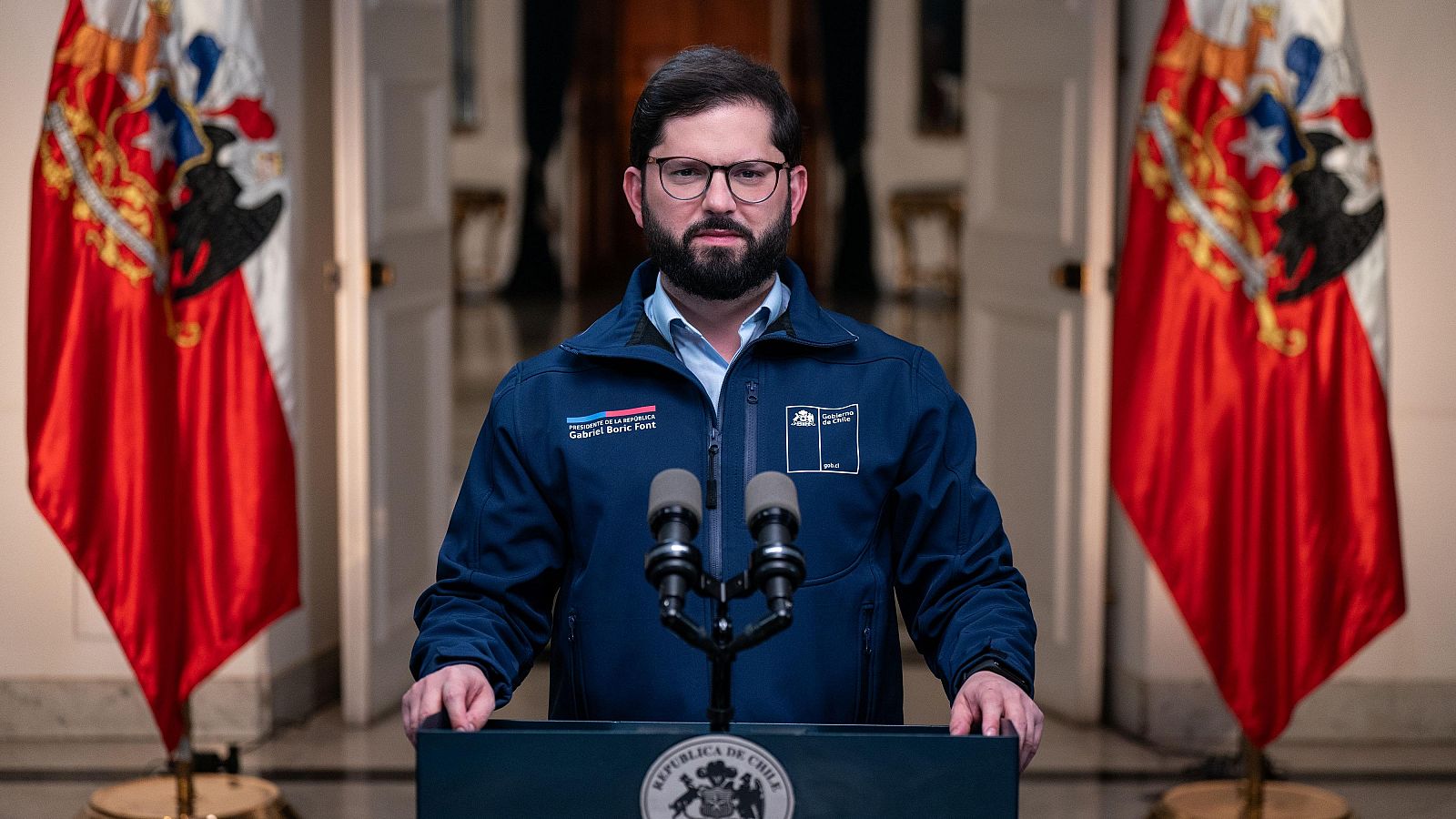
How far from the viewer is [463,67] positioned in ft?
46.6

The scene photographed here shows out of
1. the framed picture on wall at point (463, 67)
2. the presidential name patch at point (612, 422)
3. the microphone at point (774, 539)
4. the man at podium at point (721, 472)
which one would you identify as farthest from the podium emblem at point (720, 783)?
the framed picture on wall at point (463, 67)

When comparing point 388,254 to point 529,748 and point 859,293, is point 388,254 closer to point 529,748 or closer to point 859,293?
point 529,748

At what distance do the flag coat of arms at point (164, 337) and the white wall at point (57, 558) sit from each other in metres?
0.47

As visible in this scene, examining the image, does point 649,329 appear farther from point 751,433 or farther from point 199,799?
point 199,799

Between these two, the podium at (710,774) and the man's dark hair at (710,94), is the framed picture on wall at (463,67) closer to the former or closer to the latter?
the man's dark hair at (710,94)

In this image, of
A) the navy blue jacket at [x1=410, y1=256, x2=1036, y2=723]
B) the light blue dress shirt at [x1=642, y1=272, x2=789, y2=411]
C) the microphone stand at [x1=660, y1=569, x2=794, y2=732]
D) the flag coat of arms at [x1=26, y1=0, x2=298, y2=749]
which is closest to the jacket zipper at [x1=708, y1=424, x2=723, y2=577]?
the navy blue jacket at [x1=410, y1=256, x2=1036, y2=723]

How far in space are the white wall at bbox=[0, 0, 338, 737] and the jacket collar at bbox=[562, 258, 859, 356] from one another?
99.8 inches

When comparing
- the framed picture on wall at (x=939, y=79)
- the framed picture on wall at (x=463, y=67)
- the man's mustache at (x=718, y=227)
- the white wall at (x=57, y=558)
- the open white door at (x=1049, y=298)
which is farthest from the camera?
the framed picture on wall at (x=463, y=67)

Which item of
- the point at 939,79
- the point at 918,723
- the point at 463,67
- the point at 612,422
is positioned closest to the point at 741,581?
the point at 612,422

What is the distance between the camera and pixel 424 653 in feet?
5.65

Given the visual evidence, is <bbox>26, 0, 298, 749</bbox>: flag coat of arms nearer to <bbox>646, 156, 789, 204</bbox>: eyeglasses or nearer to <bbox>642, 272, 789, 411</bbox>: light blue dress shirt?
<bbox>642, 272, 789, 411</bbox>: light blue dress shirt

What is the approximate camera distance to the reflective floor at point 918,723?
402 cm

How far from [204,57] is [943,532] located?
253 centimetres

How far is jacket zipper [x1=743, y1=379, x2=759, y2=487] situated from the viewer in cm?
180
